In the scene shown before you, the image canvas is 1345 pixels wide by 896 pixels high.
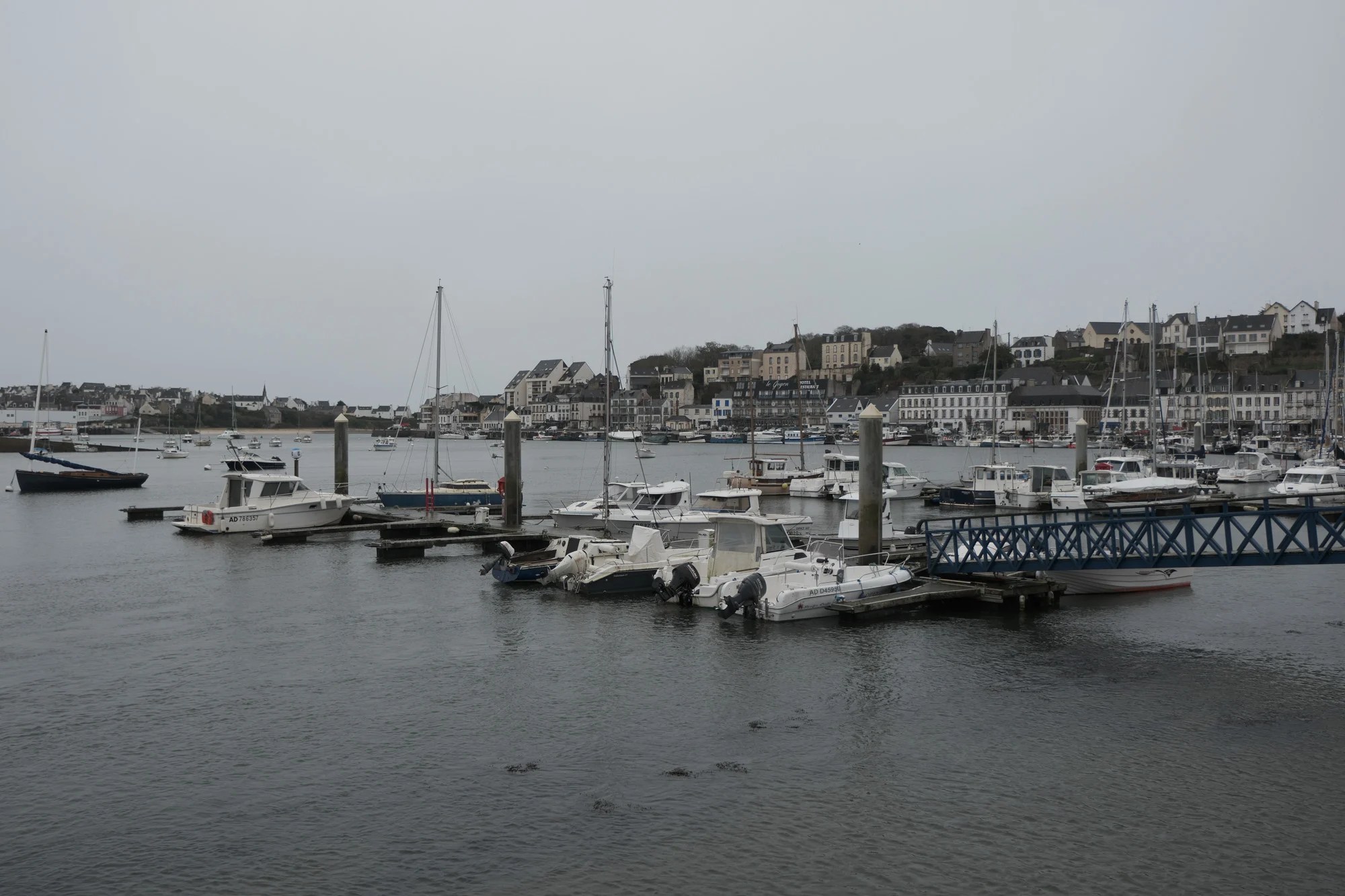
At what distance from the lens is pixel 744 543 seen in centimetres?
2988

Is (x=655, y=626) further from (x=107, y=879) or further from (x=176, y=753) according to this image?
(x=107, y=879)

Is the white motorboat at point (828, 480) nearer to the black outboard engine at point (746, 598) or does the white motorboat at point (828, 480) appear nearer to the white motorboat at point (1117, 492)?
the white motorboat at point (1117, 492)

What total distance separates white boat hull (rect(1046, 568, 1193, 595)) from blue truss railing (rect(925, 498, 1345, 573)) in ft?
2.65

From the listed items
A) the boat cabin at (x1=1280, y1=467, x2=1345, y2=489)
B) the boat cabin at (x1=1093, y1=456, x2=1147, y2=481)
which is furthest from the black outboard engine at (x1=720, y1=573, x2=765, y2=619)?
the boat cabin at (x1=1280, y1=467, x2=1345, y2=489)

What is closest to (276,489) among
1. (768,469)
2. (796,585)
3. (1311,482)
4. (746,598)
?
(746,598)

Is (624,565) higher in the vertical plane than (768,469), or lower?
lower

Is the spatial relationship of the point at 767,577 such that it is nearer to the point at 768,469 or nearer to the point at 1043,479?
the point at 1043,479

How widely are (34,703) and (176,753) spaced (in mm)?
4793

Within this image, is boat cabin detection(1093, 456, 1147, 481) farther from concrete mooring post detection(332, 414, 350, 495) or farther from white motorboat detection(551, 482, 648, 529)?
concrete mooring post detection(332, 414, 350, 495)

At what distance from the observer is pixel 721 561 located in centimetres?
3027

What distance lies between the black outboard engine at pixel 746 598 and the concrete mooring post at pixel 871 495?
5.19 meters

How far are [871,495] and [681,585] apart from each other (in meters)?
6.27

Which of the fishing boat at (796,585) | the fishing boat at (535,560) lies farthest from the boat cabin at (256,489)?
the fishing boat at (796,585)

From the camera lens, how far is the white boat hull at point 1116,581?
3083cm
